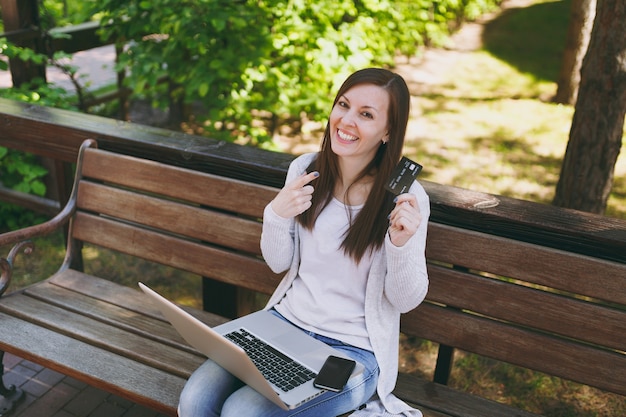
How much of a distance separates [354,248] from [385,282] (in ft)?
0.52

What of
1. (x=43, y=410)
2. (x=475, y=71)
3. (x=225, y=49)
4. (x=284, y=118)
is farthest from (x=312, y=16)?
(x=475, y=71)

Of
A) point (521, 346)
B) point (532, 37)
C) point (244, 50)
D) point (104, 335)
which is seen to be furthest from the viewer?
point (532, 37)

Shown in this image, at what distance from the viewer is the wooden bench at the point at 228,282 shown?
2217mm

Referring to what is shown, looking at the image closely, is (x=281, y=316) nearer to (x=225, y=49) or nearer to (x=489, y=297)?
(x=489, y=297)

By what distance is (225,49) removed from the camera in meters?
4.26

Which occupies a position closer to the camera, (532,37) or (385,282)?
(385,282)

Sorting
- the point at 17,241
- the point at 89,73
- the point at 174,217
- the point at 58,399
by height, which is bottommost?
the point at 58,399

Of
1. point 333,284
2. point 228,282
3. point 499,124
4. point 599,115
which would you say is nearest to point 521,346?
point 333,284

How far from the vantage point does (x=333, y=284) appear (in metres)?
2.27

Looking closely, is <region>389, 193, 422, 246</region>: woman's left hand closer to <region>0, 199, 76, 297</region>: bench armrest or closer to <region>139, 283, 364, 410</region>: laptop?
<region>139, 283, 364, 410</region>: laptop

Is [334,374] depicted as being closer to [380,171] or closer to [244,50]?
[380,171]

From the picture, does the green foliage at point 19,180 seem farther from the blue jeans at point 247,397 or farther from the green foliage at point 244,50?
the blue jeans at point 247,397

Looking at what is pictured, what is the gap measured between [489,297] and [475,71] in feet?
28.8

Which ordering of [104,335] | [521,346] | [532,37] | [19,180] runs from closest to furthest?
[521,346], [104,335], [19,180], [532,37]
